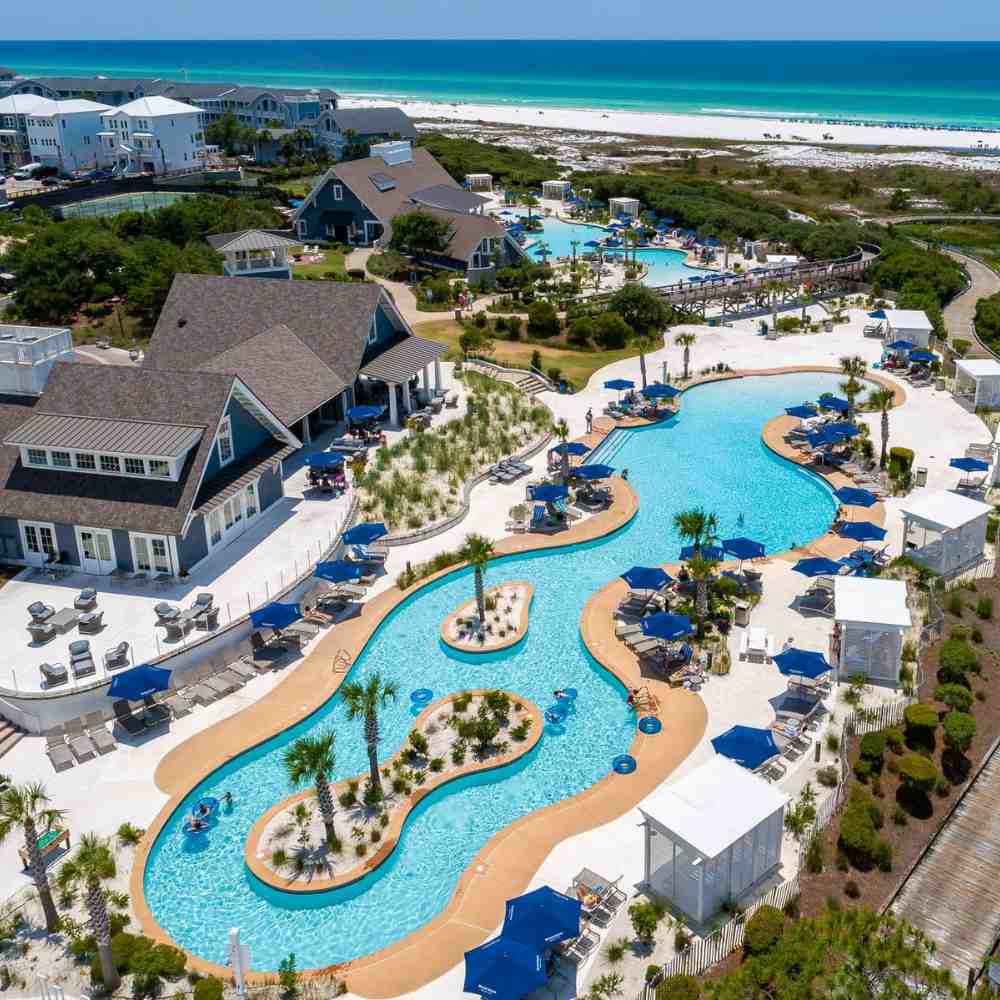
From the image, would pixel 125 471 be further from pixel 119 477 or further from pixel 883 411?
pixel 883 411

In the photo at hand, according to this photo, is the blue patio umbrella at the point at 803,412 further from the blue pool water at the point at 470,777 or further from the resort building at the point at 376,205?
the resort building at the point at 376,205

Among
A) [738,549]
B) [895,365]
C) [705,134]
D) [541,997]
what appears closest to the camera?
[541,997]

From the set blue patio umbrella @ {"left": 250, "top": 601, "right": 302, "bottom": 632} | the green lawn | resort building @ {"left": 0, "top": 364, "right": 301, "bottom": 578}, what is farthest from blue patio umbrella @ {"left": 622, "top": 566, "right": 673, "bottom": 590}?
the green lawn

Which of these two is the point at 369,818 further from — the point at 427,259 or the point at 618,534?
the point at 427,259

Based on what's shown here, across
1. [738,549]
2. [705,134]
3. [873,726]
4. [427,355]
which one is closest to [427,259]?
[427,355]

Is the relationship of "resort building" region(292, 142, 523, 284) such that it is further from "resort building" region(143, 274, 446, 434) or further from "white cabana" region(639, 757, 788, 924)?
"white cabana" region(639, 757, 788, 924)

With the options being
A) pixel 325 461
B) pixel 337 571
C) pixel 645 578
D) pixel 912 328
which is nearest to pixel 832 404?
pixel 912 328
